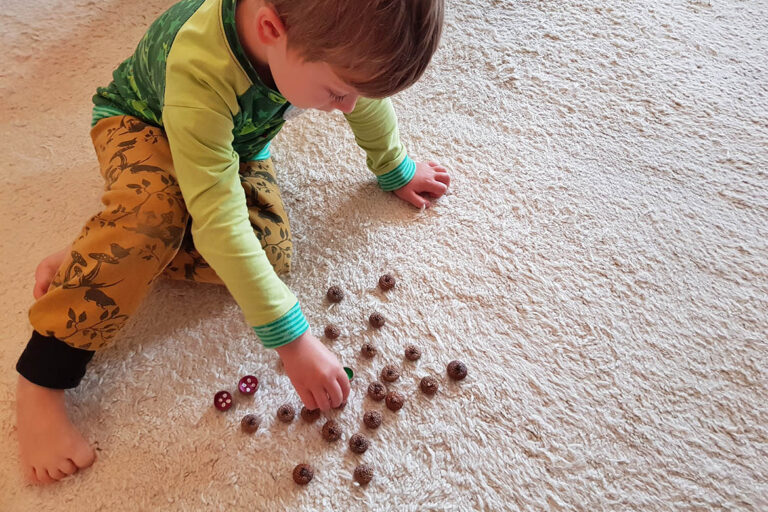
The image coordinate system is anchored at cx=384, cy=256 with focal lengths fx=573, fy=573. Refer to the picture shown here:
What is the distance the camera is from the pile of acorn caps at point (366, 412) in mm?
708

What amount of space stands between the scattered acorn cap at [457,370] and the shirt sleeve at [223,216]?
22 centimetres

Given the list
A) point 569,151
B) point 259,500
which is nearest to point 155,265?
point 259,500

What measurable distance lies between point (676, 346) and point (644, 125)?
0.43m

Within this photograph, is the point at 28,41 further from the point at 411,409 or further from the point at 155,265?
the point at 411,409

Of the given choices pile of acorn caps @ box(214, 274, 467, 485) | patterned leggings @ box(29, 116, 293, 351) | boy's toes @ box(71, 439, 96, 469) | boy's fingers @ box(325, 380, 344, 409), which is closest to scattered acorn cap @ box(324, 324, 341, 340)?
pile of acorn caps @ box(214, 274, 467, 485)

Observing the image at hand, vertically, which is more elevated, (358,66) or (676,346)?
(358,66)

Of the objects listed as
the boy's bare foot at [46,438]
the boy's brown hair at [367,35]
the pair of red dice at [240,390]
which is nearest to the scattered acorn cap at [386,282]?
the pair of red dice at [240,390]

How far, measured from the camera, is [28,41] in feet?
3.77

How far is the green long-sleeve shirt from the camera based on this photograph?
66 centimetres

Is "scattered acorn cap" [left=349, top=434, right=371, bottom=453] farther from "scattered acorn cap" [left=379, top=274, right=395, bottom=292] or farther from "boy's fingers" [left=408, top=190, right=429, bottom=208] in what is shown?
"boy's fingers" [left=408, top=190, right=429, bottom=208]

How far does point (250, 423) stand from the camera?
74 cm

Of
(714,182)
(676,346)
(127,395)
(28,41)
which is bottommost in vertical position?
(127,395)

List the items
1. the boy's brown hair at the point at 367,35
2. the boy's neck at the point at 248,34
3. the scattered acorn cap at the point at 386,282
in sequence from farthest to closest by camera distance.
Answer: the scattered acorn cap at the point at 386,282
the boy's neck at the point at 248,34
the boy's brown hair at the point at 367,35

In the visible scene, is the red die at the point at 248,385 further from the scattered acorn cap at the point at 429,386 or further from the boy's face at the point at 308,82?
the boy's face at the point at 308,82
